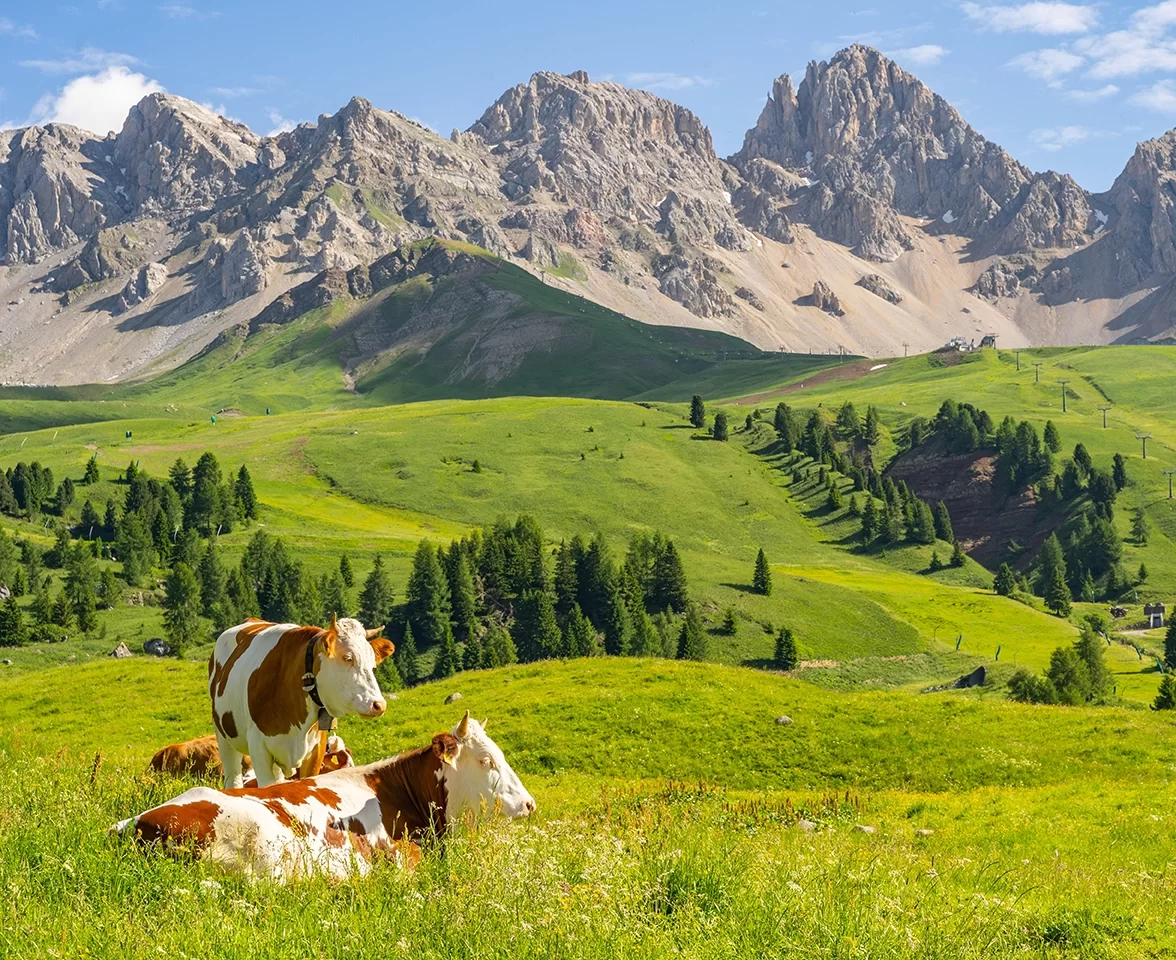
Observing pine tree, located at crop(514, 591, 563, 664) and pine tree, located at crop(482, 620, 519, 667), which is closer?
pine tree, located at crop(482, 620, 519, 667)

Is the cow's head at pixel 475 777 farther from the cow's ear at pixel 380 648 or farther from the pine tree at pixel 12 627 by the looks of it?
the pine tree at pixel 12 627

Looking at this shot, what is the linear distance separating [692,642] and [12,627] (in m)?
77.3

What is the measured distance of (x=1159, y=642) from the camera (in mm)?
172875

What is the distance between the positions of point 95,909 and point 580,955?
179 inches

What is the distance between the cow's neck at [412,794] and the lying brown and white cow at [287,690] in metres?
0.91

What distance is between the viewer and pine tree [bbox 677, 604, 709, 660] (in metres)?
136

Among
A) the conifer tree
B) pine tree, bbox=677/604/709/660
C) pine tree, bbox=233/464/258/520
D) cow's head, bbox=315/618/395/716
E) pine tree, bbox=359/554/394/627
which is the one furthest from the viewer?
the conifer tree

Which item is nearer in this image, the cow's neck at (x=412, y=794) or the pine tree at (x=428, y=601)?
the cow's neck at (x=412, y=794)

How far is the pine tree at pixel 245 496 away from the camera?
614 feet

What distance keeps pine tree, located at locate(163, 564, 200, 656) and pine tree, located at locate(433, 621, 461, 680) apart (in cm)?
2861

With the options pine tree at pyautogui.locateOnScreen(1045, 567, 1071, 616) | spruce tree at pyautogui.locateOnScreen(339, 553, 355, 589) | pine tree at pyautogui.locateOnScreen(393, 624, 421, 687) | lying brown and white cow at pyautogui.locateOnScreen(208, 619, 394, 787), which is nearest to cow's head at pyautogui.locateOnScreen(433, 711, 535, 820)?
lying brown and white cow at pyautogui.locateOnScreen(208, 619, 394, 787)

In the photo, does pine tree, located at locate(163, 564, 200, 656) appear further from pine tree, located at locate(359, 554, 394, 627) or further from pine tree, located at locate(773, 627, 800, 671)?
pine tree, located at locate(773, 627, 800, 671)

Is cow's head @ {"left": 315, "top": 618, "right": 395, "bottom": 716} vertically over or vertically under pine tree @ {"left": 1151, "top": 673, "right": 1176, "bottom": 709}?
over

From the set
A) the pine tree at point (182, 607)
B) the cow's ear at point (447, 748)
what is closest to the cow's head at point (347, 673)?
the cow's ear at point (447, 748)
